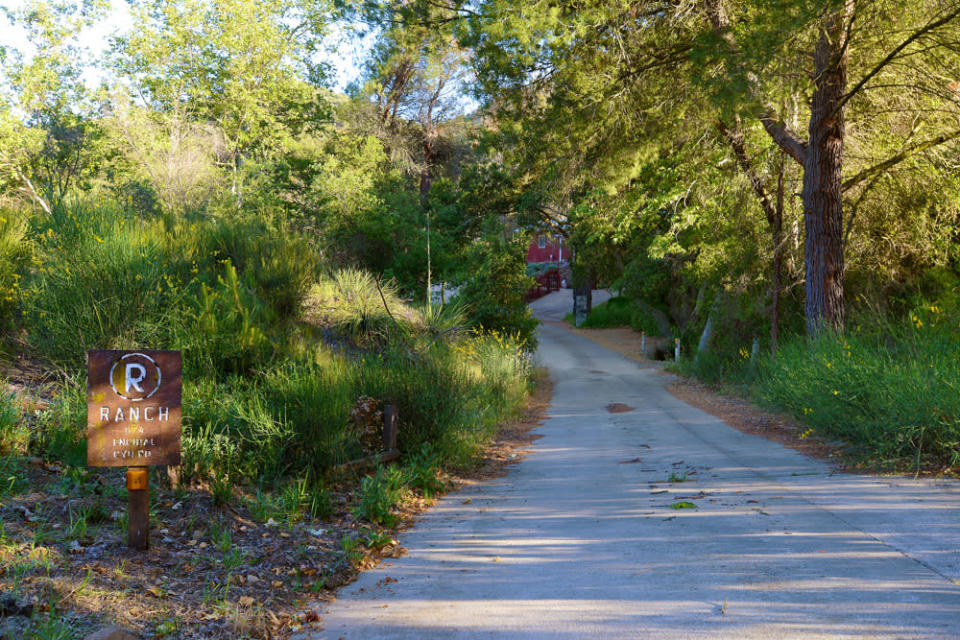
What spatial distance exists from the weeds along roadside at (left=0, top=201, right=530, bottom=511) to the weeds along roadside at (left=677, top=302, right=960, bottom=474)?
4.79 metres

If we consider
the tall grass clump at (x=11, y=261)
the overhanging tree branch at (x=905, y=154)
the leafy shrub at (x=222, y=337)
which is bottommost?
the leafy shrub at (x=222, y=337)

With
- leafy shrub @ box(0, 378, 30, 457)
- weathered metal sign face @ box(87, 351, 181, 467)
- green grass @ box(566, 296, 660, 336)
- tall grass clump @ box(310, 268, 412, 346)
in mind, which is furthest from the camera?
green grass @ box(566, 296, 660, 336)

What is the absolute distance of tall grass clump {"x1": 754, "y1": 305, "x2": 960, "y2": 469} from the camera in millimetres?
7953

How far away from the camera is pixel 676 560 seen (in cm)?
536

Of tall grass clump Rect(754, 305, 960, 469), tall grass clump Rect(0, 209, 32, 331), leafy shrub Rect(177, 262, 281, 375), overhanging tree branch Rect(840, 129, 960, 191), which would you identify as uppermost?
overhanging tree branch Rect(840, 129, 960, 191)

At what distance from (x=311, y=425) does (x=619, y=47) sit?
451 inches

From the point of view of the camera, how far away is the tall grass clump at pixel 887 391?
7.95 m

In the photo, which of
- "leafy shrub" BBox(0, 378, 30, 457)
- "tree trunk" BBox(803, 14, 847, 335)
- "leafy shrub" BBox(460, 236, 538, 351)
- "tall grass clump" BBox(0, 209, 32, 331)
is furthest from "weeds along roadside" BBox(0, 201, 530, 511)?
"leafy shrub" BBox(460, 236, 538, 351)

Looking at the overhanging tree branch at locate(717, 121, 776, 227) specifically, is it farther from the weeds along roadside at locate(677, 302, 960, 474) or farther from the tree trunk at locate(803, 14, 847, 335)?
the weeds along roadside at locate(677, 302, 960, 474)

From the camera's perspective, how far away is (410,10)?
50.4 feet

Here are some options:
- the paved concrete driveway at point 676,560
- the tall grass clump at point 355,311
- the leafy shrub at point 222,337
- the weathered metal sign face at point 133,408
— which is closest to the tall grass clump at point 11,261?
the leafy shrub at point 222,337

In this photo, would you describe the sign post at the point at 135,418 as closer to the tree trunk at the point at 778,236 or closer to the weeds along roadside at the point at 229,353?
the weeds along roadside at the point at 229,353

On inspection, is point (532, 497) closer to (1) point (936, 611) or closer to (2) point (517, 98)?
(1) point (936, 611)

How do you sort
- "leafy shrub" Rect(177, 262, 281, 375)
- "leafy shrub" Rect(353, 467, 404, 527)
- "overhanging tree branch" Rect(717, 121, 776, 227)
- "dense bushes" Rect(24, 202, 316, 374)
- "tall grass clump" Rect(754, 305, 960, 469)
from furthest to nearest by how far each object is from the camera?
"overhanging tree branch" Rect(717, 121, 776, 227)
"leafy shrub" Rect(177, 262, 281, 375)
"dense bushes" Rect(24, 202, 316, 374)
"tall grass clump" Rect(754, 305, 960, 469)
"leafy shrub" Rect(353, 467, 404, 527)
